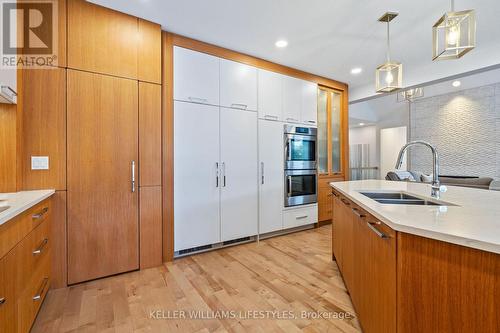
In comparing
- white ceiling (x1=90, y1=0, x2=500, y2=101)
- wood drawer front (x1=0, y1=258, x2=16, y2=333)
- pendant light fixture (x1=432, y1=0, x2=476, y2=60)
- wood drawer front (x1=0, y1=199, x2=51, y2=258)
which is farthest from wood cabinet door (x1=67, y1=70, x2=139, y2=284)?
pendant light fixture (x1=432, y1=0, x2=476, y2=60)

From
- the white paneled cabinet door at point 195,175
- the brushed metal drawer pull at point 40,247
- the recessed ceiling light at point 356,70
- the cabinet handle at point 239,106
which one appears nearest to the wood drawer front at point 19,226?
the brushed metal drawer pull at point 40,247

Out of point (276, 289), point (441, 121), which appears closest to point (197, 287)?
point (276, 289)

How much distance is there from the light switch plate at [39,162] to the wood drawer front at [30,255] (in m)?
0.47

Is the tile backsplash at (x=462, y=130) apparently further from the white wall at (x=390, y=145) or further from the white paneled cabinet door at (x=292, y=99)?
the white paneled cabinet door at (x=292, y=99)

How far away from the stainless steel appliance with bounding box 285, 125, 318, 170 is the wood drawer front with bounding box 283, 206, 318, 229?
0.69 meters

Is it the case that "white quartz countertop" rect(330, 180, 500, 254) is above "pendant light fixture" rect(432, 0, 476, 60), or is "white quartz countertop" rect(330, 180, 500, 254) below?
below

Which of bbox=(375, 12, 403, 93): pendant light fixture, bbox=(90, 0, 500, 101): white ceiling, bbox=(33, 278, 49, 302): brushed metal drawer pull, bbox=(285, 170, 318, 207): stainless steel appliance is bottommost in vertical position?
bbox=(33, 278, 49, 302): brushed metal drawer pull

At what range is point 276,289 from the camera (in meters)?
2.00

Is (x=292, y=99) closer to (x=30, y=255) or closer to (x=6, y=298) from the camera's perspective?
(x=30, y=255)

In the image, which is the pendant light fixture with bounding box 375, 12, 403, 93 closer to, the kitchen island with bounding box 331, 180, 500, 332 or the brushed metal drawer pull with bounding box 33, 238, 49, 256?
the kitchen island with bounding box 331, 180, 500, 332

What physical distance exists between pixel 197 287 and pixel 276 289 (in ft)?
2.30

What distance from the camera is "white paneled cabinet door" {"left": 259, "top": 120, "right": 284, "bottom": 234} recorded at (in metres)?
3.28

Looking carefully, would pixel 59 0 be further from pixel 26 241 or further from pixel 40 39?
pixel 26 241

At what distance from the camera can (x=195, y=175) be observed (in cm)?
272
